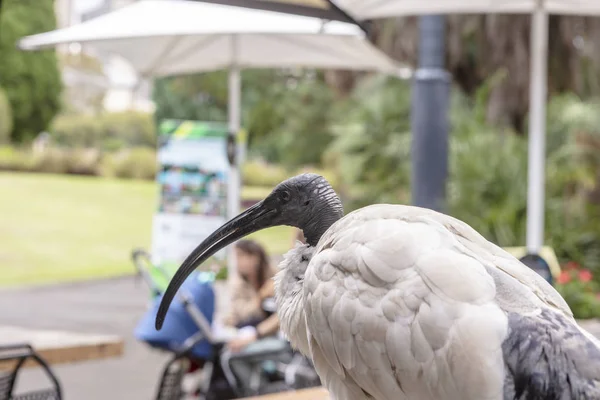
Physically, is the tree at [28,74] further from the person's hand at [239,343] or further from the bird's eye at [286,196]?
the bird's eye at [286,196]

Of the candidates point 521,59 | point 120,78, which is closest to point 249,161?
point 120,78

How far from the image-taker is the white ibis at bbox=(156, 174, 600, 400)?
204 centimetres

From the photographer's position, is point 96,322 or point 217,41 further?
point 96,322

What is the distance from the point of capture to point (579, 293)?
8.40 metres

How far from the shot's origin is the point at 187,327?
219 inches

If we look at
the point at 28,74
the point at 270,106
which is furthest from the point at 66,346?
the point at 270,106

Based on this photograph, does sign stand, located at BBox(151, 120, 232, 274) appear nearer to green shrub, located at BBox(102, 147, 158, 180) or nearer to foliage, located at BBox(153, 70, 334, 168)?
green shrub, located at BBox(102, 147, 158, 180)

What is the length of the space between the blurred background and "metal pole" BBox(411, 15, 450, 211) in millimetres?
100

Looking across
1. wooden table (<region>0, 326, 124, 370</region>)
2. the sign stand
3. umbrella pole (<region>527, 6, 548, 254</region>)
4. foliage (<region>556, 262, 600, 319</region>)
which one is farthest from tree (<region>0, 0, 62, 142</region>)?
wooden table (<region>0, 326, 124, 370</region>)

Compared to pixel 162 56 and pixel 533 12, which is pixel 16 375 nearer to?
pixel 533 12

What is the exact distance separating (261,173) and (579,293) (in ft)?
37.5

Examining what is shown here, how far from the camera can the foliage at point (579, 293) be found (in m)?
8.16

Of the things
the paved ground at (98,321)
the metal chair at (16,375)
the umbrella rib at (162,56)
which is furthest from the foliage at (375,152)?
the metal chair at (16,375)

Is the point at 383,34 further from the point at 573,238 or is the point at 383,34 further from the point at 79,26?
the point at 79,26
